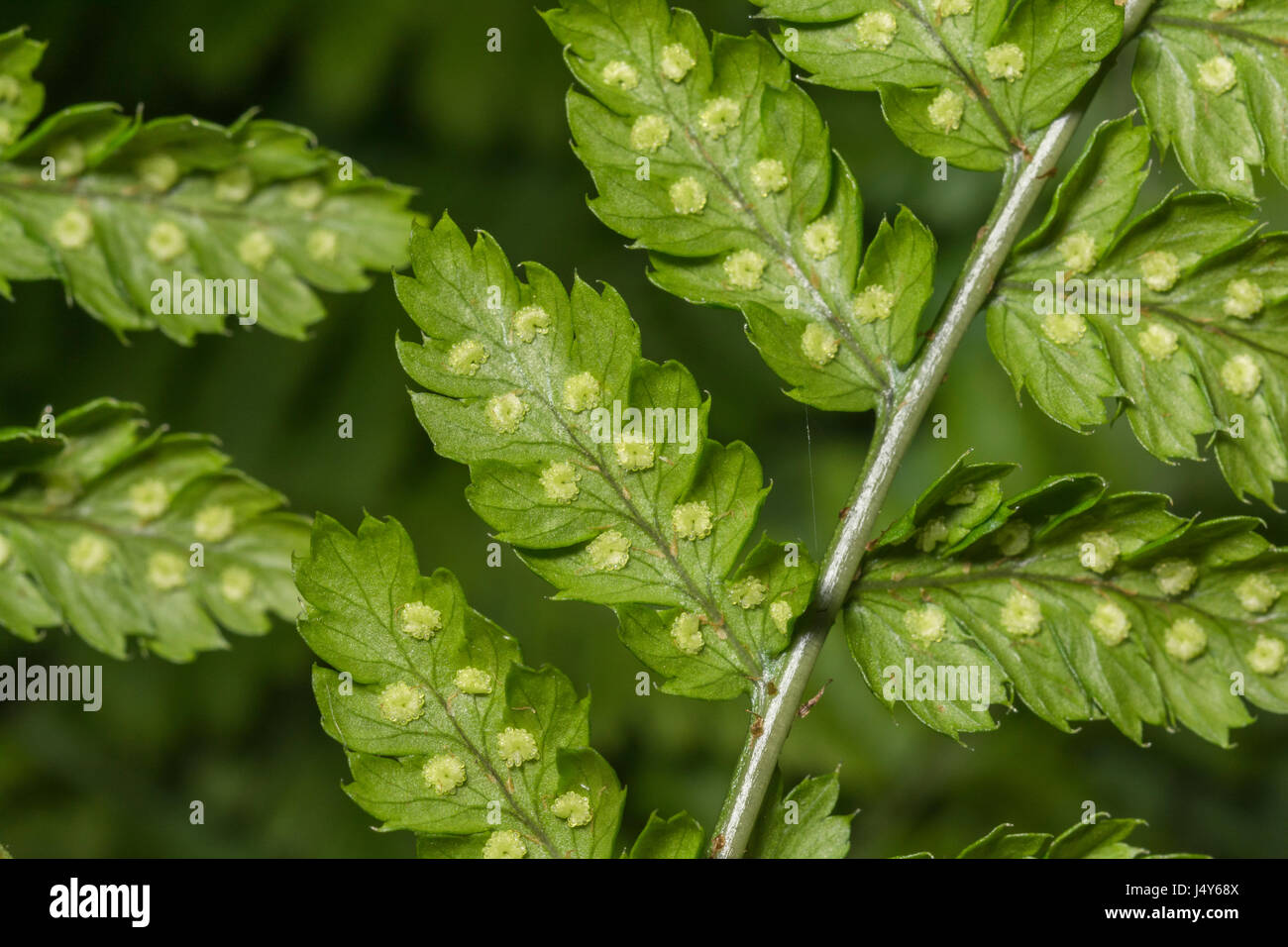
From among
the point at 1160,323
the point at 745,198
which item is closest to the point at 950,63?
the point at 745,198

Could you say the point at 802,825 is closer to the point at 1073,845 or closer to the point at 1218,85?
the point at 1073,845

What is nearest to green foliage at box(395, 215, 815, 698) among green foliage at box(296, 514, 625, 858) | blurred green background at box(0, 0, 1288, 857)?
green foliage at box(296, 514, 625, 858)

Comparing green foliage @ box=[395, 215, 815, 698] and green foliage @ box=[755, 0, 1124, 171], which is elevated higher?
green foliage @ box=[755, 0, 1124, 171]

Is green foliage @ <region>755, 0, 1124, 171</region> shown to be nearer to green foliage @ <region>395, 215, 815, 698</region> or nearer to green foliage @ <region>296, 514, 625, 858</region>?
green foliage @ <region>395, 215, 815, 698</region>

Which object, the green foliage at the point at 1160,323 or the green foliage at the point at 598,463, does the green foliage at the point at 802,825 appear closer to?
the green foliage at the point at 598,463

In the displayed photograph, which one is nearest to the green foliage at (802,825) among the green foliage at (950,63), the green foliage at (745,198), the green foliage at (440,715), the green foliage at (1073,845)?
the green foliage at (1073,845)
